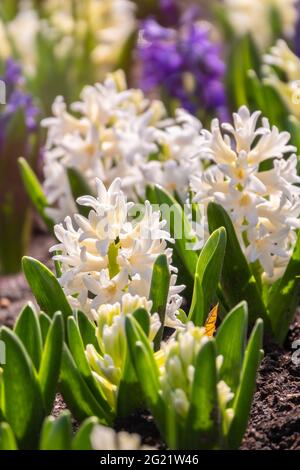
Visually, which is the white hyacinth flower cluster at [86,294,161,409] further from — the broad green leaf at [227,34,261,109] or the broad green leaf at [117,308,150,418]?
the broad green leaf at [227,34,261,109]

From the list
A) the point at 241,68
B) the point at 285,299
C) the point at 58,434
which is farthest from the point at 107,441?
the point at 241,68

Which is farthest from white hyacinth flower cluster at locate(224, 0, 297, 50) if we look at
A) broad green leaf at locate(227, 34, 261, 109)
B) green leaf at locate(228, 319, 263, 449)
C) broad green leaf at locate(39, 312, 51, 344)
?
green leaf at locate(228, 319, 263, 449)

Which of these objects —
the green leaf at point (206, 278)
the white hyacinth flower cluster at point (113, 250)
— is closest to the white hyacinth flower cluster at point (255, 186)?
the green leaf at point (206, 278)

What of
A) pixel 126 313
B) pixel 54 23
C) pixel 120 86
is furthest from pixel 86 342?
pixel 54 23

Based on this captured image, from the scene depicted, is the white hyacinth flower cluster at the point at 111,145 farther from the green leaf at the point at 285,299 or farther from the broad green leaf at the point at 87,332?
the broad green leaf at the point at 87,332

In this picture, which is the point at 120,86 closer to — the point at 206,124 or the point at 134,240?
the point at 206,124

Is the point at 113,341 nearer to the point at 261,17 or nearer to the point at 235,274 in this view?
the point at 235,274

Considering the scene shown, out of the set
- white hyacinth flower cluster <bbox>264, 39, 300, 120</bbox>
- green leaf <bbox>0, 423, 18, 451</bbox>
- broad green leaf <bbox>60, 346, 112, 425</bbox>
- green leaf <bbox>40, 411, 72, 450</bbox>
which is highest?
white hyacinth flower cluster <bbox>264, 39, 300, 120</bbox>
